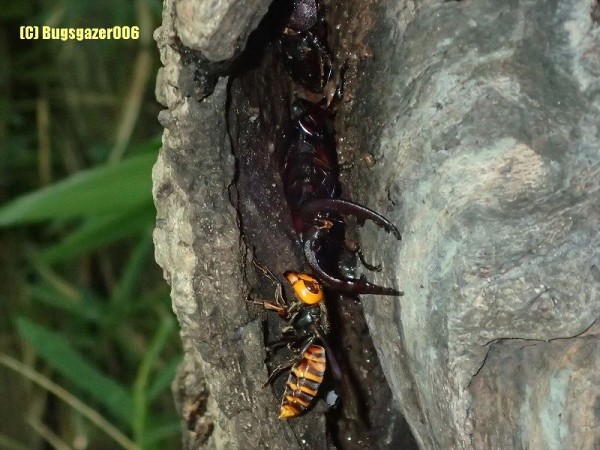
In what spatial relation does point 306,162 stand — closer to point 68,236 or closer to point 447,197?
point 447,197

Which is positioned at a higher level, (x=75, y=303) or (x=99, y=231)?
(x=99, y=231)

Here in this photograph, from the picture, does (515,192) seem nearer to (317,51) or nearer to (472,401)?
(472,401)

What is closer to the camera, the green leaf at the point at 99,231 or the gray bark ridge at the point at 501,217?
the gray bark ridge at the point at 501,217

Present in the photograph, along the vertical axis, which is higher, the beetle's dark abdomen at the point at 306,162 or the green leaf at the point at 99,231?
the beetle's dark abdomen at the point at 306,162

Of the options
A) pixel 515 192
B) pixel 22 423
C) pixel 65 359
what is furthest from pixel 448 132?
pixel 22 423

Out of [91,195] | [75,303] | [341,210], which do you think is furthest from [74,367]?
[341,210]

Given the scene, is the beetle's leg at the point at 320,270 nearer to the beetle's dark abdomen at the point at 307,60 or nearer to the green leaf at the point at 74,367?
the beetle's dark abdomen at the point at 307,60

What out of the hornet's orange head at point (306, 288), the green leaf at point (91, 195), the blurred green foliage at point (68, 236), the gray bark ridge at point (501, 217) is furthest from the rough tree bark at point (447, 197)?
the blurred green foliage at point (68, 236)
